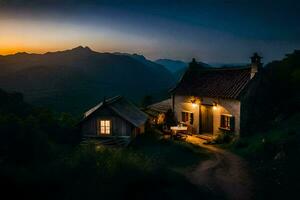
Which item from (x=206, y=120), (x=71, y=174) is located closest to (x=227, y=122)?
(x=206, y=120)

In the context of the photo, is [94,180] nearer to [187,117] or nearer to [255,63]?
[255,63]

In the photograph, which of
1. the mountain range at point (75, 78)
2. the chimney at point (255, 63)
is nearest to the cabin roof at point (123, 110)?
the chimney at point (255, 63)

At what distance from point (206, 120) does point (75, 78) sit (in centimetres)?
11279

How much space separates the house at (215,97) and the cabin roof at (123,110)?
208 inches

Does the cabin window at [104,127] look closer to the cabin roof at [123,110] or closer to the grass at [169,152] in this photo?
the cabin roof at [123,110]

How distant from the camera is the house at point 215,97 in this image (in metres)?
25.4

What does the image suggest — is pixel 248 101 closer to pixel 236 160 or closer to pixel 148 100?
pixel 236 160

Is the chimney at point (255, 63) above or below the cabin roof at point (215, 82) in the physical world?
above

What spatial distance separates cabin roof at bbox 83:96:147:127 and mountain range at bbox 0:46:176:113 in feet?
174

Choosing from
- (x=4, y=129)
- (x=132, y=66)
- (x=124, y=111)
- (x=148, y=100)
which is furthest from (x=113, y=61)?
(x=4, y=129)

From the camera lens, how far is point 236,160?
18734 mm

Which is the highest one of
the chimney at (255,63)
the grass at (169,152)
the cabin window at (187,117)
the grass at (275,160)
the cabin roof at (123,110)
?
the chimney at (255,63)

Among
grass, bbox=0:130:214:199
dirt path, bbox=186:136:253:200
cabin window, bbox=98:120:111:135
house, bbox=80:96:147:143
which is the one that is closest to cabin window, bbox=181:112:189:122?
house, bbox=80:96:147:143

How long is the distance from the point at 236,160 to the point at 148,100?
22.6 meters
